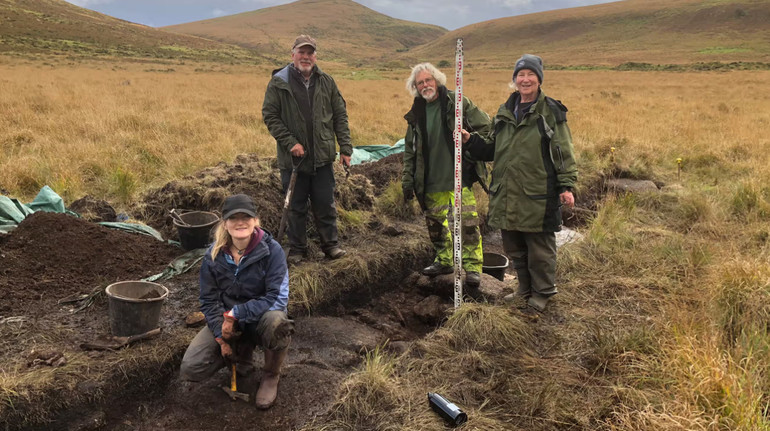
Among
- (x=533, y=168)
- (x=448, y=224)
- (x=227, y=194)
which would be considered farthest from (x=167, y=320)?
(x=533, y=168)

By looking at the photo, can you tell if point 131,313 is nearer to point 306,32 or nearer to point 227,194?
point 227,194

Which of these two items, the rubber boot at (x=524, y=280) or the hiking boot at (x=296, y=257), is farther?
the hiking boot at (x=296, y=257)

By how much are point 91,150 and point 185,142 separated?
159 cm

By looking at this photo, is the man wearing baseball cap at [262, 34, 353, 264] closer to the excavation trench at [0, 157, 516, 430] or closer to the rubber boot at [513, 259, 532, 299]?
the excavation trench at [0, 157, 516, 430]

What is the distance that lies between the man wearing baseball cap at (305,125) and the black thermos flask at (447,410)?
2459 mm

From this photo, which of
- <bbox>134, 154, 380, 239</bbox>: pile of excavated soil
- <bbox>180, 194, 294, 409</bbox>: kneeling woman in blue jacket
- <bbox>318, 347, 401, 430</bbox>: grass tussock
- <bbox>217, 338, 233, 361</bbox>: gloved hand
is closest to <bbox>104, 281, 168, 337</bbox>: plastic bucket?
<bbox>180, 194, 294, 409</bbox>: kneeling woman in blue jacket

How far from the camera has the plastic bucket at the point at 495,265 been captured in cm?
520

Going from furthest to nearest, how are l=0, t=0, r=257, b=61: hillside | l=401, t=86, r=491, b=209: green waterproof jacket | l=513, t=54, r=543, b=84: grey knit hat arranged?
l=0, t=0, r=257, b=61: hillside < l=401, t=86, r=491, b=209: green waterproof jacket < l=513, t=54, r=543, b=84: grey knit hat

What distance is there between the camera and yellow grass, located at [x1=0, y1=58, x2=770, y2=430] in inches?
106

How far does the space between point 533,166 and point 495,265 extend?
2171 mm

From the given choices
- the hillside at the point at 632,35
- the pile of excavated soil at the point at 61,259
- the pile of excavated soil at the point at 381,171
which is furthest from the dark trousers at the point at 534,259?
the hillside at the point at 632,35

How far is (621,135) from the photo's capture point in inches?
438

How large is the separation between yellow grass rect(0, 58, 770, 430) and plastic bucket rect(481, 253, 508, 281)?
24.5 inches

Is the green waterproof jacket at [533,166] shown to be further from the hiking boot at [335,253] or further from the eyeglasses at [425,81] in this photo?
the hiking boot at [335,253]
